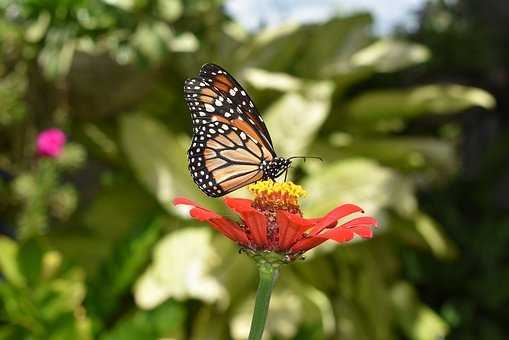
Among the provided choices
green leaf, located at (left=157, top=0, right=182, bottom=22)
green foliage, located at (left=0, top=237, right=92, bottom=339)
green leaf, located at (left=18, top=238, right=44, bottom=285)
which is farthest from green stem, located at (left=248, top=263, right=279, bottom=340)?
green leaf, located at (left=157, top=0, right=182, bottom=22)

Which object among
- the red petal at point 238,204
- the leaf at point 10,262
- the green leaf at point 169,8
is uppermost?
the green leaf at point 169,8

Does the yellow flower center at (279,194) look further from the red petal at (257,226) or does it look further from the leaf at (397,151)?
the leaf at (397,151)

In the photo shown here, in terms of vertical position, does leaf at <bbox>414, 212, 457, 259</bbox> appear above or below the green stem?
below

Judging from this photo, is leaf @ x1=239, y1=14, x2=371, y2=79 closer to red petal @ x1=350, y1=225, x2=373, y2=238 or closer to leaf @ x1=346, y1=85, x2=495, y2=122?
leaf @ x1=346, y1=85, x2=495, y2=122

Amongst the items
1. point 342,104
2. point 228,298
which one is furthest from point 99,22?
point 342,104

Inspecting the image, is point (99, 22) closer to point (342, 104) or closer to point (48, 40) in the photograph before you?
point (48, 40)

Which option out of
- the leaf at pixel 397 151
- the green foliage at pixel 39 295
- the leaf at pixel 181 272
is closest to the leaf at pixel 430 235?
the leaf at pixel 397 151
